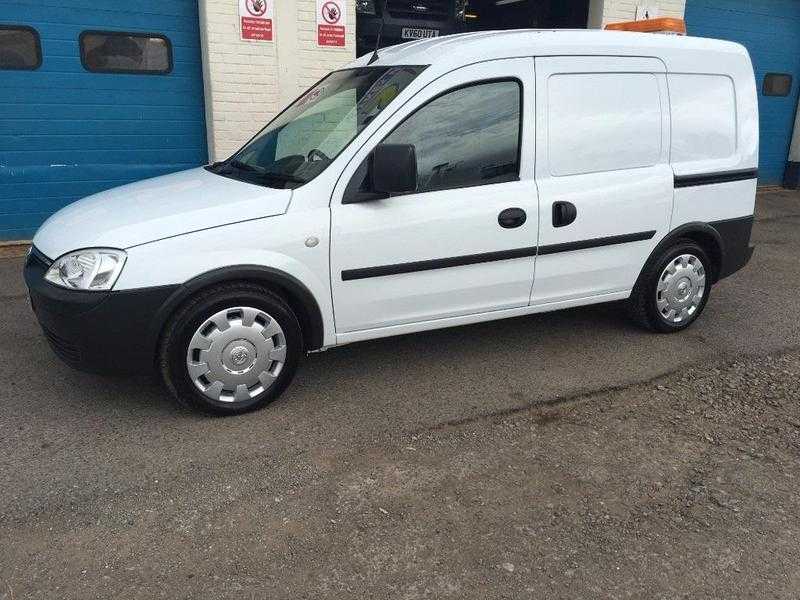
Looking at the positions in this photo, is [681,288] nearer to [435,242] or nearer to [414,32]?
[435,242]

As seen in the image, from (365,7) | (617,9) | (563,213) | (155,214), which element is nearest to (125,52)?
(365,7)

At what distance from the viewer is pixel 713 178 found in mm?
4688

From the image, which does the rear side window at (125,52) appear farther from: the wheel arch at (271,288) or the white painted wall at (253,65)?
the wheel arch at (271,288)

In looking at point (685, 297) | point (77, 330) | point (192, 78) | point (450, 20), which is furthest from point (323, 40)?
point (77, 330)

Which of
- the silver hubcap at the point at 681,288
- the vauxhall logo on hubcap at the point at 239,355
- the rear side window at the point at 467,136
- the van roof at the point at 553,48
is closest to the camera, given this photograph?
the vauxhall logo on hubcap at the point at 239,355

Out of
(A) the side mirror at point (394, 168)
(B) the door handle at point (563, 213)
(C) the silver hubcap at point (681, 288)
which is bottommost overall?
(C) the silver hubcap at point (681, 288)

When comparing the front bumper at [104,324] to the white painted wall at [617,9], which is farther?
the white painted wall at [617,9]

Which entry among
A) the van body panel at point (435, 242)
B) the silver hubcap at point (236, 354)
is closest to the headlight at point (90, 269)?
the silver hubcap at point (236, 354)

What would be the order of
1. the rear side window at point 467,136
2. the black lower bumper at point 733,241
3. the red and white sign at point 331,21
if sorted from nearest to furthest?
the rear side window at point 467,136 → the black lower bumper at point 733,241 → the red and white sign at point 331,21

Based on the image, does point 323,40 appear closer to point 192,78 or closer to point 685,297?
point 192,78

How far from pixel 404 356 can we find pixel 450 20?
6455 mm

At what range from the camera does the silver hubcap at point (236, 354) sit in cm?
344

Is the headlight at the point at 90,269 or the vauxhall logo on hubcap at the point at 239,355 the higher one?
the headlight at the point at 90,269

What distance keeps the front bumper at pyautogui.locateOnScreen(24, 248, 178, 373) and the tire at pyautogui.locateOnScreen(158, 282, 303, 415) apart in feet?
0.38
